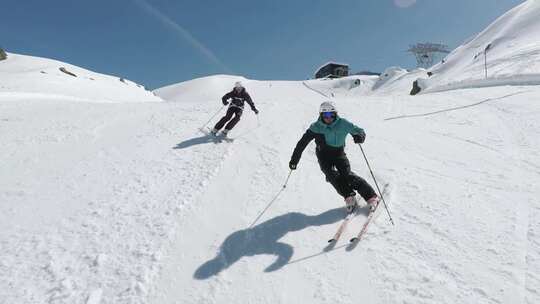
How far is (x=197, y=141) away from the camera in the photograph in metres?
8.84

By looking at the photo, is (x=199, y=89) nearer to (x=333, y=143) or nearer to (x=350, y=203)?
(x=333, y=143)

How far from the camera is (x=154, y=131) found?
392 inches

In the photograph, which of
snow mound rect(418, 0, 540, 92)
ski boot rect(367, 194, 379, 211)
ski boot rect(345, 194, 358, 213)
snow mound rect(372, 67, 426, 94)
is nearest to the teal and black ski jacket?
ski boot rect(345, 194, 358, 213)

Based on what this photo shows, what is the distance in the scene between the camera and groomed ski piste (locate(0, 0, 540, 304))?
11.4 ft

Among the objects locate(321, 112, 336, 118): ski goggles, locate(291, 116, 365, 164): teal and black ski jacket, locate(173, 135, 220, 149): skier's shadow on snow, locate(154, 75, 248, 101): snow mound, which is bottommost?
locate(291, 116, 365, 164): teal and black ski jacket

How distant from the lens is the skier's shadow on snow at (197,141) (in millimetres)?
8484

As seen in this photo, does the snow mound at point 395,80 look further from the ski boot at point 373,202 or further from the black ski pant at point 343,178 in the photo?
the ski boot at point 373,202

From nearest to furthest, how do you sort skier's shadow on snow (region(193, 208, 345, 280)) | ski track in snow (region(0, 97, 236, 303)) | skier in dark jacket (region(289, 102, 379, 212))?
ski track in snow (region(0, 97, 236, 303))
skier's shadow on snow (region(193, 208, 345, 280))
skier in dark jacket (region(289, 102, 379, 212))

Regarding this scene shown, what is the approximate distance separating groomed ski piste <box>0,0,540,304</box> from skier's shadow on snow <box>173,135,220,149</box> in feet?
0.24

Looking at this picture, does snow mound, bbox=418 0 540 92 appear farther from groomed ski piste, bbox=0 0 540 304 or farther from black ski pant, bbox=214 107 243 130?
groomed ski piste, bbox=0 0 540 304

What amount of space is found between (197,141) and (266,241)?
4.96 metres

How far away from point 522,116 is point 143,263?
408 inches

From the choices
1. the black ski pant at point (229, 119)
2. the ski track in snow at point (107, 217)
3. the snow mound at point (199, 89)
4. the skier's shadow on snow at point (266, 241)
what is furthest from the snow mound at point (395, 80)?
the skier's shadow on snow at point (266, 241)

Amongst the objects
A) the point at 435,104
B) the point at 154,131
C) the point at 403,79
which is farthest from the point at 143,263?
the point at 403,79
